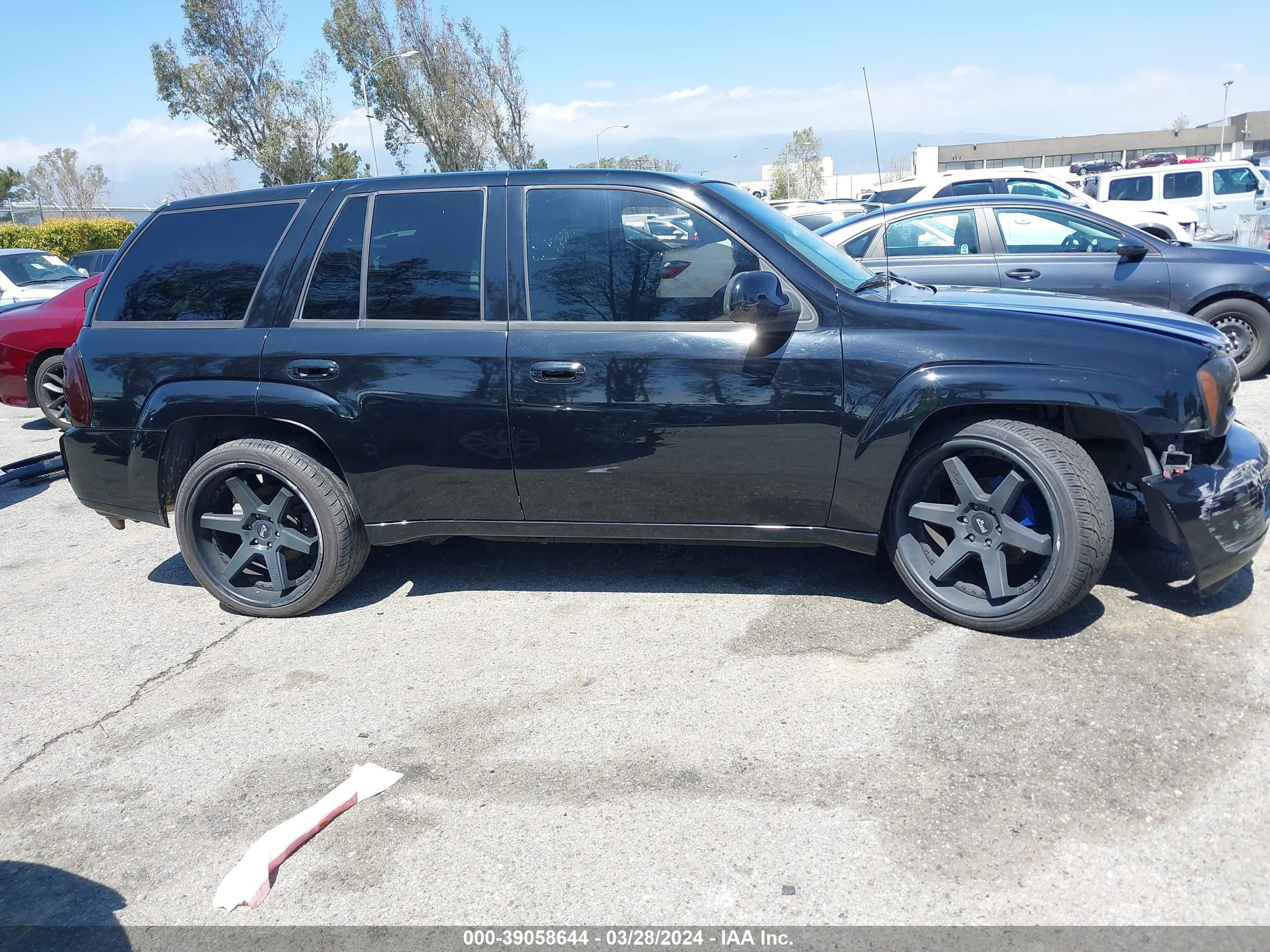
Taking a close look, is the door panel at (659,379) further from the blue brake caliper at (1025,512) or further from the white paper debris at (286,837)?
the white paper debris at (286,837)

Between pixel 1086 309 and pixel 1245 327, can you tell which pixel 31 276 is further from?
pixel 1245 327

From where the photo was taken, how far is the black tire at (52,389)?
9148 millimetres

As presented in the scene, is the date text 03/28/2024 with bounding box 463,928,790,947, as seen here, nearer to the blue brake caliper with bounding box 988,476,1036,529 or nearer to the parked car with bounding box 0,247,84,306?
the blue brake caliper with bounding box 988,476,1036,529

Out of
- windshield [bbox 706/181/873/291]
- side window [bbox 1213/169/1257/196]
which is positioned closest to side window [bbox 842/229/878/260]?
windshield [bbox 706/181/873/291]

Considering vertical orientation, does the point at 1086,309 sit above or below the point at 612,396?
above

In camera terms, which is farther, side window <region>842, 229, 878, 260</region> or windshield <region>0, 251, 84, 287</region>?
windshield <region>0, 251, 84, 287</region>

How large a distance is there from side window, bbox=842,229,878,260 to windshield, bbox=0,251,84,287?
35.1 feet

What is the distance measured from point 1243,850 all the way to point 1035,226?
624 centimetres

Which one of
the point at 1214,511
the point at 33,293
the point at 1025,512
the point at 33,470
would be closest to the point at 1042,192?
the point at 1025,512

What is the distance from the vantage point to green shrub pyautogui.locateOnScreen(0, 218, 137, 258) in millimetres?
25266

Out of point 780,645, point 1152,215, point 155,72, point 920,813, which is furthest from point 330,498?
point 155,72

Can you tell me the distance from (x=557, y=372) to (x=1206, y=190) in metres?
18.5

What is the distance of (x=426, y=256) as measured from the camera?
4172 millimetres

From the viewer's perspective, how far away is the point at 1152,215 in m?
14.8
